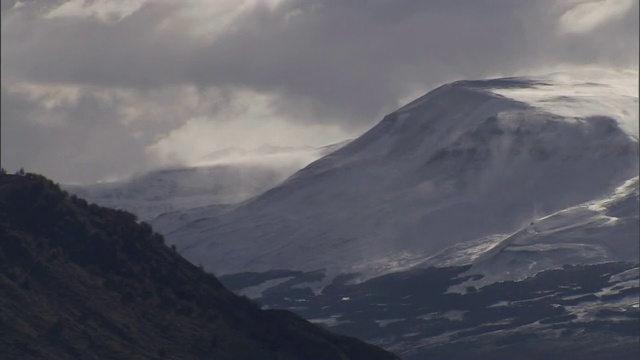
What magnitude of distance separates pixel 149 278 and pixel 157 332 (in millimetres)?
9362

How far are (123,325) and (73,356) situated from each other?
27.0ft

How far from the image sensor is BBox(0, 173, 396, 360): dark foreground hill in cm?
12631

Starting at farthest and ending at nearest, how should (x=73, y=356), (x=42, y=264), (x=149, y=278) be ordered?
1. (x=149, y=278)
2. (x=42, y=264)
3. (x=73, y=356)

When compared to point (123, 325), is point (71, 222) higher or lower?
higher

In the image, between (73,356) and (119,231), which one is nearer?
(73,356)

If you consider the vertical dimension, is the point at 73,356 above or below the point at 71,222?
below

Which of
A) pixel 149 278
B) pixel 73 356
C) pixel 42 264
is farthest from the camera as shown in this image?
pixel 149 278

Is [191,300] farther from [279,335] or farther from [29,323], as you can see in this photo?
[29,323]

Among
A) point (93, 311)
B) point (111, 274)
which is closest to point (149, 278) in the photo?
point (111, 274)

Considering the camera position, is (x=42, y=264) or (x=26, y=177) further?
(x=26, y=177)

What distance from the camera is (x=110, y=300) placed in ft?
443

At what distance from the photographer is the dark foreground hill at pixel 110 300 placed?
126312 millimetres

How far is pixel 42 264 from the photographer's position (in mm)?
134625

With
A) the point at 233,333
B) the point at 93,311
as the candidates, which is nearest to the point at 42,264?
the point at 93,311
